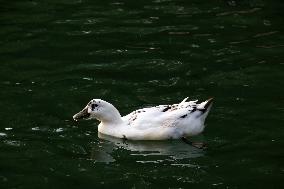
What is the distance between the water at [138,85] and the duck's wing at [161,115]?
0.31 m

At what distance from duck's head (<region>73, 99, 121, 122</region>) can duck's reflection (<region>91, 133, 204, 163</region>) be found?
0.97 feet

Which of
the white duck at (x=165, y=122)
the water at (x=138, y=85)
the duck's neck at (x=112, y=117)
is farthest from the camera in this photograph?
the duck's neck at (x=112, y=117)

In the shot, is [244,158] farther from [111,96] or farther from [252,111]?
[111,96]

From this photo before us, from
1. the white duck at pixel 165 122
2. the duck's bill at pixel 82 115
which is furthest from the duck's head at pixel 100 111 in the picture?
the white duck at pixel 165 122

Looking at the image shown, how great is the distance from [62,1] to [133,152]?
8.72m

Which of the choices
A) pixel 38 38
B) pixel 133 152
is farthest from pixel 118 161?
pixel 38 38

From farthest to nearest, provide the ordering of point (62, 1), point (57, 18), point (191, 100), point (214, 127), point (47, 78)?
point (62, 1) < point (57, 18) < point (47, 78) < point (191, 100) < point (214, 127)

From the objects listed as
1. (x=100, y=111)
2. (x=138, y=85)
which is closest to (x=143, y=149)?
(x=100, y=111)

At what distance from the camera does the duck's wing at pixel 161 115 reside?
12047 mm

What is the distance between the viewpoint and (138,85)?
14094 millimetres

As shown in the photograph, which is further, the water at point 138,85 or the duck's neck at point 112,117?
the duck's neck at point 112,117

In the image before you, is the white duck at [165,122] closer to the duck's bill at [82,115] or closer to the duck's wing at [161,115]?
the duck's wing at [161,115]

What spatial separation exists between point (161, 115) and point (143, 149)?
2.15 ft

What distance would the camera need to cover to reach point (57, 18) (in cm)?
1811
